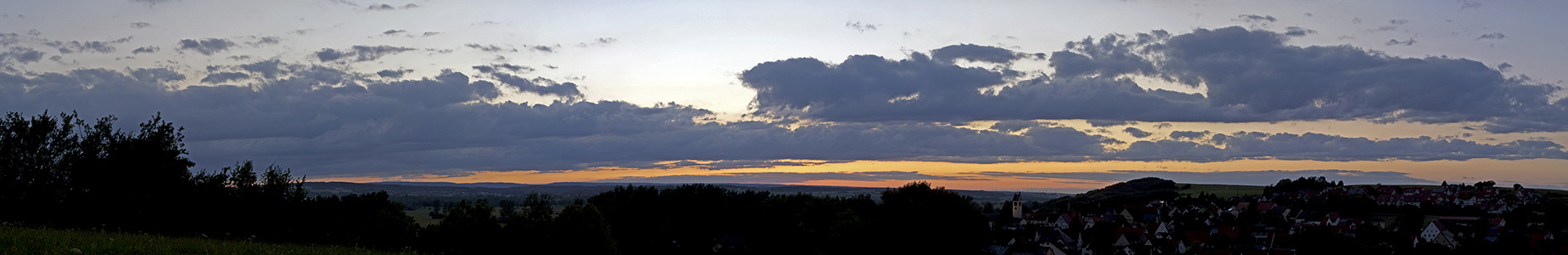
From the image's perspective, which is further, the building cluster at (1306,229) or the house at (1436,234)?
the house at (1436,234)

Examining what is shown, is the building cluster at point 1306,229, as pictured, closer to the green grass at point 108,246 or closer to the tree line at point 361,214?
the tree line at point 361,214

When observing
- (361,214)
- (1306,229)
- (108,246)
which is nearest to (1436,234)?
(1306,229)

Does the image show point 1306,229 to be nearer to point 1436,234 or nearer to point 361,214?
point 1436,234

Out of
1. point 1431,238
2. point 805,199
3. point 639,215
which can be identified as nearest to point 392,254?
point 639,215

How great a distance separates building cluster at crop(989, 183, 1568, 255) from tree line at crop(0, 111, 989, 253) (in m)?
25.0

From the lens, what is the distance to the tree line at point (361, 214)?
38219 mm

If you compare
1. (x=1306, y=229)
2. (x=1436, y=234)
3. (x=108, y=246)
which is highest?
(x=108, y=246)

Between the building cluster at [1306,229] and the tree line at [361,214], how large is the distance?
2495 cm

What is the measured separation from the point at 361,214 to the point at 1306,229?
116m

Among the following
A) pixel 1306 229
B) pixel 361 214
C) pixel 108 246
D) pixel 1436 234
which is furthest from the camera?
pixel 1436 234

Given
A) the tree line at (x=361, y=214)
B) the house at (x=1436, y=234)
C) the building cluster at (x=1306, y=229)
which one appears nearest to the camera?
the tree line at (x=361, y=214)

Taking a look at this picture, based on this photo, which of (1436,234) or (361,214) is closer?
(361,214)

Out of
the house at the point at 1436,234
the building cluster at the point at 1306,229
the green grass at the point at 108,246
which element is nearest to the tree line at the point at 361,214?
Answer: the green grass at the point at 108,246

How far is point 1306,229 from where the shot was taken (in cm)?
12300
